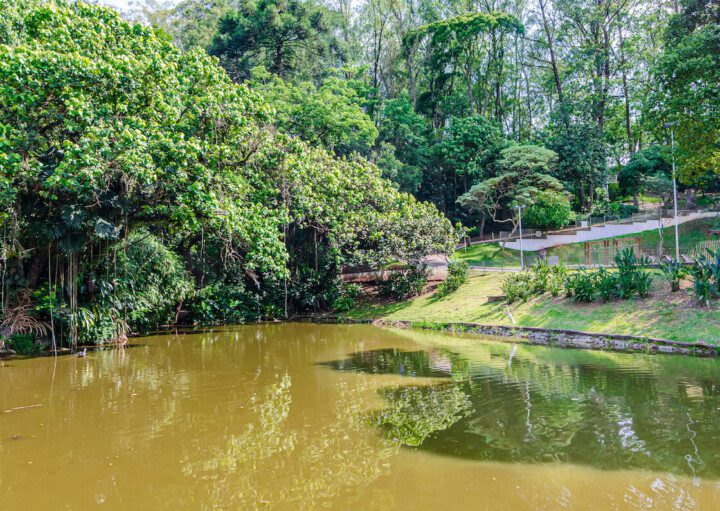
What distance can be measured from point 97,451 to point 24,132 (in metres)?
8.60

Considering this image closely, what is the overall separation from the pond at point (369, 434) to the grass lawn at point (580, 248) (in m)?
17.7

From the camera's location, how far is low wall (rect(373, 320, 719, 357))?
11828 mm

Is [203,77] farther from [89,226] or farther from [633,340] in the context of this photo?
[633,340]

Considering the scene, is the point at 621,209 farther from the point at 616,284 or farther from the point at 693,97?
the point at 616,284

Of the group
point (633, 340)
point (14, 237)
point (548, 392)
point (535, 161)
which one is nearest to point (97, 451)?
point (548, 392)

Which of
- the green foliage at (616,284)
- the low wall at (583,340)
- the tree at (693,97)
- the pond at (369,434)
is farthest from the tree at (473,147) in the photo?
the pond at (369,434)

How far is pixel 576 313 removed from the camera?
15.7 meters

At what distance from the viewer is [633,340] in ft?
42.2

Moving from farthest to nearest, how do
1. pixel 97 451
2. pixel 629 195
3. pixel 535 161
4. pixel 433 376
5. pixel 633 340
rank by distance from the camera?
pixel 629 195 < pixel 535 161 < pixel 633 340 < pixel 433 376 < pixel 97 451

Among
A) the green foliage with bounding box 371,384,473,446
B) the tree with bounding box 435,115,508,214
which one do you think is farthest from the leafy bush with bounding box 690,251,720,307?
the tree with bounding box 435,115,508,214

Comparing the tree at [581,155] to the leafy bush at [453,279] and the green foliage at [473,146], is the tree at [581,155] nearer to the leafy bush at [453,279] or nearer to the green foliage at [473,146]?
the green foliage at [473,146]

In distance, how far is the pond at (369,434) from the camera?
4.84 meters

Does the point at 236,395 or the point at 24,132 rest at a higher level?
the point at 24,132

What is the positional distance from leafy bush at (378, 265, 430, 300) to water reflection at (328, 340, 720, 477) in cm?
1248
